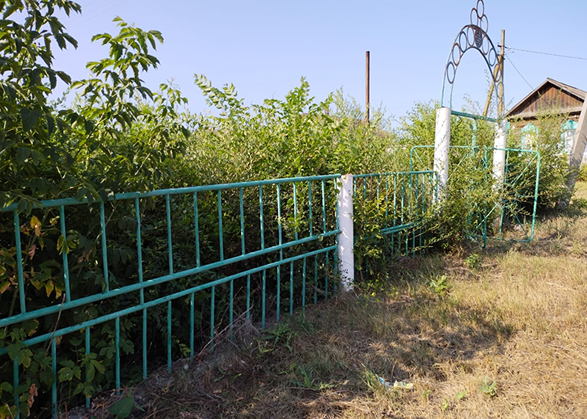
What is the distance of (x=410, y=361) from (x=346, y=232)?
141 cm

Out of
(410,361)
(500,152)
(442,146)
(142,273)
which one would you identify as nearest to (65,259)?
(142,273)

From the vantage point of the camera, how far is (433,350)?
3062 millimetres

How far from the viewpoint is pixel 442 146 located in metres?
5.56

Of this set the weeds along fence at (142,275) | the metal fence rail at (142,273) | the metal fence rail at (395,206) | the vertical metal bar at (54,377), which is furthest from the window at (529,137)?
the vertical metal bar at (54,377)

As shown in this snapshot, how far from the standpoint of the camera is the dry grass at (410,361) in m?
2.46

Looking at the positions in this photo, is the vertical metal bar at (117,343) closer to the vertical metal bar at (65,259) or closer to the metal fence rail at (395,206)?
the vertical metal bar at (65,259)

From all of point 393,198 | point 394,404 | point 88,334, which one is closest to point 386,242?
point 393,198

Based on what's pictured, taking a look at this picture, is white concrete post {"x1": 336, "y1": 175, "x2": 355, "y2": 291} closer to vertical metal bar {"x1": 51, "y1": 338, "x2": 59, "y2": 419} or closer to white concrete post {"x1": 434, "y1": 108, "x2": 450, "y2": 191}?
white concrete post {"x1": 434, "y1": 108, "x2": 450, "y2": 191}

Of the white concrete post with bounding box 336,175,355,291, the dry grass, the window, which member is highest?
the window

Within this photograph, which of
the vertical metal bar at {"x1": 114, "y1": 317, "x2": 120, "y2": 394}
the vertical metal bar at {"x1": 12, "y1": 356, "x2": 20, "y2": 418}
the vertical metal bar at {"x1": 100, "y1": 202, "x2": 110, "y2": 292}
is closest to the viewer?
the vertical metal bar at {"x1": 12, "y1": 356, "x2": 20, "y2": 418}

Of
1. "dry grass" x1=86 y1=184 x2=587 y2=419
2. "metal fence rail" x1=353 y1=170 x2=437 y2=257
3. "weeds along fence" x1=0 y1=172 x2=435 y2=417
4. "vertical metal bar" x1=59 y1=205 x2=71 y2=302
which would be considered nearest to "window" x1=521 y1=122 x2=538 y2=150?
"metal fence rail" x1=353 y1=170 x2=437 y2=257

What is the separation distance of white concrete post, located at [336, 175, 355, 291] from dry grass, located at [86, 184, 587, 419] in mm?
226

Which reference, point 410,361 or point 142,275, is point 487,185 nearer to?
point 410,361

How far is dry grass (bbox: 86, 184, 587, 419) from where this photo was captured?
2455 mm
